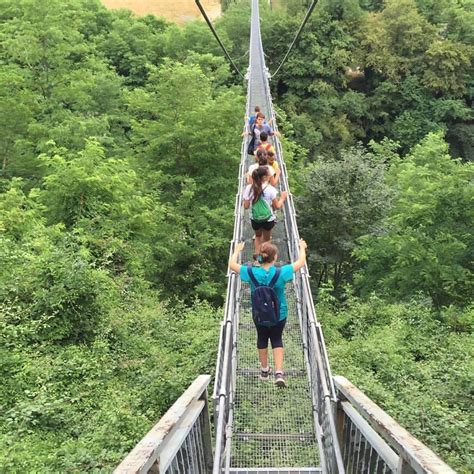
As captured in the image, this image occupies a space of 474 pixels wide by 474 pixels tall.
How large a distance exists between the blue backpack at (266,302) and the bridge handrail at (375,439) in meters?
0.61

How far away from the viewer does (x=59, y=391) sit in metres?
5.20

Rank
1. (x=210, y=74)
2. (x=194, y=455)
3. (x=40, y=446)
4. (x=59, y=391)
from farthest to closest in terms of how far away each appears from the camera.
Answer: (x=210, y=74)
(x=59, y=391)
(x=40, y=446)
(x=194, y=455)

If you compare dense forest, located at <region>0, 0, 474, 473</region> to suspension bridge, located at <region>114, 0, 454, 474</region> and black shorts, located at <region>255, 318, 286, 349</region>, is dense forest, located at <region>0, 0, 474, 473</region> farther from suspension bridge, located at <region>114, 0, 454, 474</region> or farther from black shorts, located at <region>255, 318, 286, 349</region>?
black shorts, located at <region>255, 318, 286, 349</region>

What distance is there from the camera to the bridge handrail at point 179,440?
1.48m

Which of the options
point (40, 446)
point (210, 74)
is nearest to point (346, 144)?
point (210, 74)

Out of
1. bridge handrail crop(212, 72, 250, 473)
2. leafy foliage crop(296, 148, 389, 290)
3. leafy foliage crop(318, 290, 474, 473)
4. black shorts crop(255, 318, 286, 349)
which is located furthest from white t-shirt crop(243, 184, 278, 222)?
leafy foliage crop(296, 148, 389, 290)

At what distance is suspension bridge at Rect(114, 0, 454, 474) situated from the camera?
1.73 meters

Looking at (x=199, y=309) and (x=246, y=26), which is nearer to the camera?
(x=199, y=309)

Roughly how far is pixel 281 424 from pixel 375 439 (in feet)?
5.02

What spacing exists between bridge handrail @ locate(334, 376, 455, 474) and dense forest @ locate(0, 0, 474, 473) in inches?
84.8

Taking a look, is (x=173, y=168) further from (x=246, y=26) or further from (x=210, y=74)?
(x=246, y=26)

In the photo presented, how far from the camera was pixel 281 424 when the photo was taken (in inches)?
134

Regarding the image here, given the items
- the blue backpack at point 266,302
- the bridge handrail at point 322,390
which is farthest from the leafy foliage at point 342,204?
the blue backpack at point 266,302

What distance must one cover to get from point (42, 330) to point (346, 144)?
→ 75.0 feet
